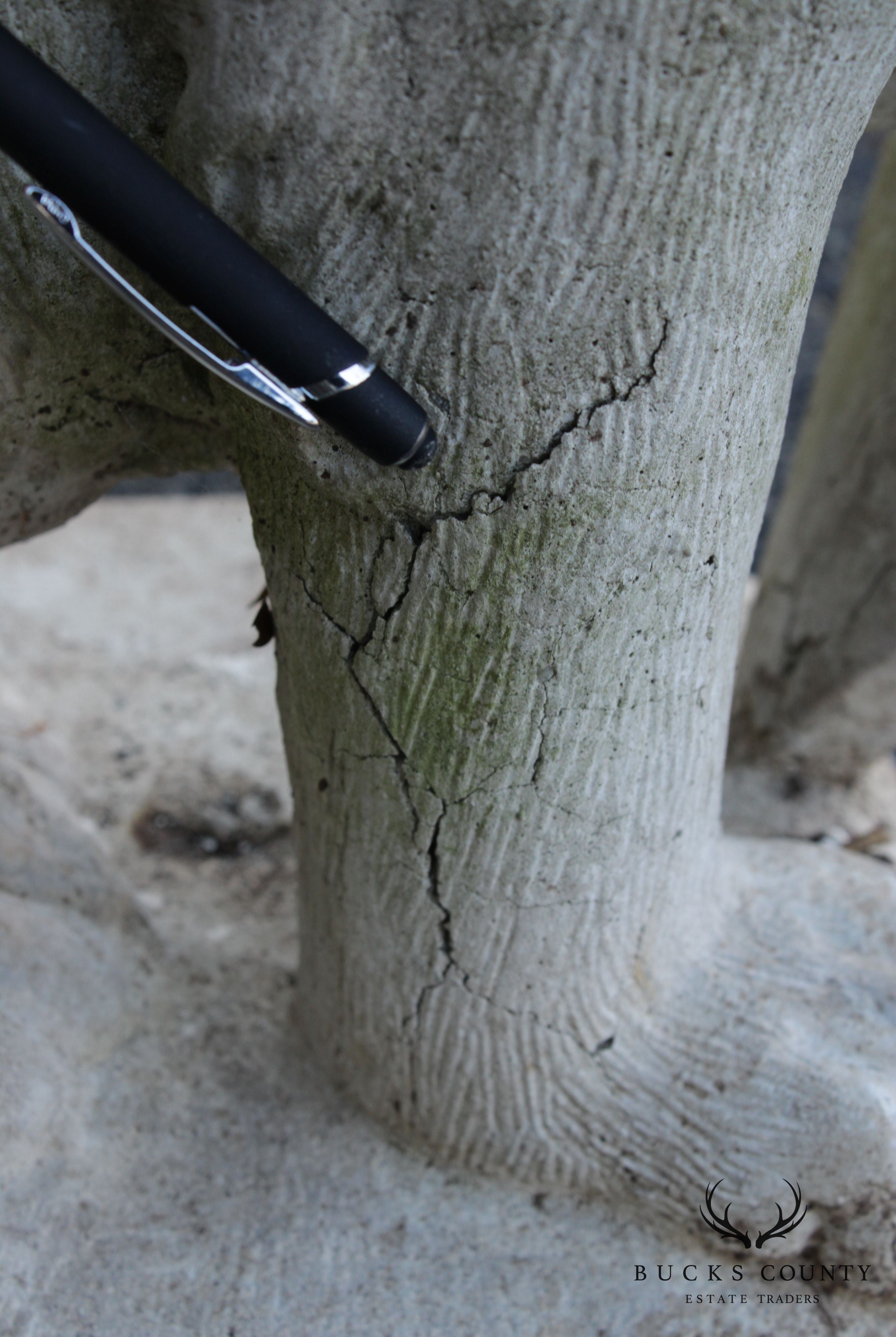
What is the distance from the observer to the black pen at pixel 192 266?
1.51ft

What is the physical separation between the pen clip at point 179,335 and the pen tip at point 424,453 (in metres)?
0.05

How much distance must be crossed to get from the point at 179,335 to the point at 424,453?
14 cm

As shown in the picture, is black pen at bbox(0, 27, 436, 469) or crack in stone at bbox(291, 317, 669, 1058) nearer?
black pen at bbox(0, 27, 436, 469)

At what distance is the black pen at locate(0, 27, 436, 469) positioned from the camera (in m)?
0.46

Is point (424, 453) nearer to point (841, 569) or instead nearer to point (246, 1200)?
point (246, 1200)

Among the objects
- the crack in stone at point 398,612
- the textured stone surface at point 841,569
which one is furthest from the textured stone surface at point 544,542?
the textured stone surface at point 841,569

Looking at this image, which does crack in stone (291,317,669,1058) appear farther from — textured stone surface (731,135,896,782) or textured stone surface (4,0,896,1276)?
textured stone surface (731,135,896,782)

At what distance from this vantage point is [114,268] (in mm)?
611

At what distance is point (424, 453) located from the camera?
551 mm

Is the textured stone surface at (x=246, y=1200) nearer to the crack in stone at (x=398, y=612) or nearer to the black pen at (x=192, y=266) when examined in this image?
the crack in stone at (x=398, y=612)

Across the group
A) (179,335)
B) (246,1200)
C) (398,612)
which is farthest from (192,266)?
(246,1200)

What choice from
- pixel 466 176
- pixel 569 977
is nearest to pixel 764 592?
pixel 569 977

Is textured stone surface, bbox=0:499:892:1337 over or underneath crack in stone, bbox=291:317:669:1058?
underneath

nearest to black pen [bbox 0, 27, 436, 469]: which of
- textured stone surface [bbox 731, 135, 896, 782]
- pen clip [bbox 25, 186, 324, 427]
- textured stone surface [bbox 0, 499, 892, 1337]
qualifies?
pen clip [bbox 25, 186, 324, 427]
